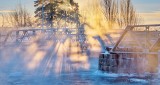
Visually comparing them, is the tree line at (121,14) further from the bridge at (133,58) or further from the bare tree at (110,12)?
the bridge at (133,58)

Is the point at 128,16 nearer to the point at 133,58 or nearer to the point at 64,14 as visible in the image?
the point at 64,14

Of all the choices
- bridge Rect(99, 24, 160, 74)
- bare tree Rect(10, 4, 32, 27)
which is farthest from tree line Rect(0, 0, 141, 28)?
bridge Rect(99, 24, 160, 74)

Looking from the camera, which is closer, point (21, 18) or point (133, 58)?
point (133, 58)

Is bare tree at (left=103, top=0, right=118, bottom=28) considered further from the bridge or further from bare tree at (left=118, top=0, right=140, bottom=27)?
the bridge

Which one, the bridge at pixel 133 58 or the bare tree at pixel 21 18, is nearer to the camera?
the bridge at pixel 133 58

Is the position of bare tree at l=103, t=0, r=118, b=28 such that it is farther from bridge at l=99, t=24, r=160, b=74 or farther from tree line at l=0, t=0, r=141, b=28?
bridge at l=99, t=24, r=160, b=74

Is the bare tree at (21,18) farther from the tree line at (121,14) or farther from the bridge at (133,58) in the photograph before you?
the bridge at (133,58)

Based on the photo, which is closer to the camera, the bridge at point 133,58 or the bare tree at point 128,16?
the bridge at point 133,58

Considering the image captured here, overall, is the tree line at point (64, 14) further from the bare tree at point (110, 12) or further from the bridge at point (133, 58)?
the bridge at point (133, 58)

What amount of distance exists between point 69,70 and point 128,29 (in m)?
3.23

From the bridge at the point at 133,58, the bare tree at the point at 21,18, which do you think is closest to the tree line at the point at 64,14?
the bare tree at the point at 21,18

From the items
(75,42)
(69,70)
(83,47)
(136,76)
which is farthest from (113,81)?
(75,42)

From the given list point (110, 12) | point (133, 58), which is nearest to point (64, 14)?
point (110, 12)

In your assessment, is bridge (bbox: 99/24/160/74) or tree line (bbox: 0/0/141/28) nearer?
bridge (bbox: 99/24/160/74)
